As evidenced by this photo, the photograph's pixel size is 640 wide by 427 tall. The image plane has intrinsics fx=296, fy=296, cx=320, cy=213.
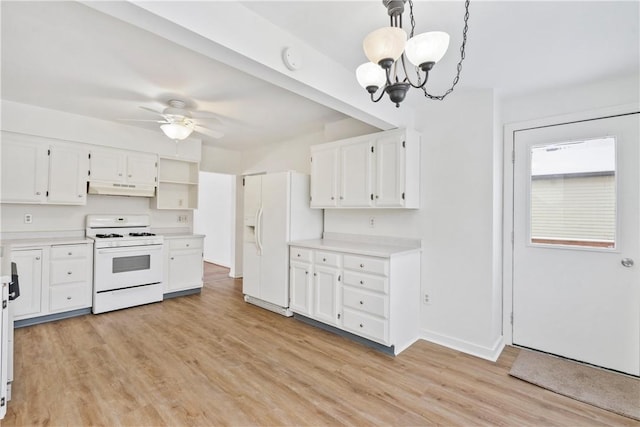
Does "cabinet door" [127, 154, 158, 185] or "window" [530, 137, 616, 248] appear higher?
"cabinet door" [127, 154, 158, 185]

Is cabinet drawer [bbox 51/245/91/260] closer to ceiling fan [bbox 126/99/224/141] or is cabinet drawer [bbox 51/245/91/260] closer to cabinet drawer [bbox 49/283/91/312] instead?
cabinet drawer [bbox 49/283/91/312]

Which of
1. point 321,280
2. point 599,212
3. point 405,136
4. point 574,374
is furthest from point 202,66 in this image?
point 574,374

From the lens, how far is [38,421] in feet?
6.15

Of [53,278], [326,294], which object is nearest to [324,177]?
[326,294]

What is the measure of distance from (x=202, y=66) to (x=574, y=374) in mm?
4090

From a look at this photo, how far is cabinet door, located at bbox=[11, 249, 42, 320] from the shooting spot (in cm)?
334

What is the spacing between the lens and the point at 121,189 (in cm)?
430

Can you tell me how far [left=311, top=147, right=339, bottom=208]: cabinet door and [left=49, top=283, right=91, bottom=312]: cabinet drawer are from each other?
10.2ft

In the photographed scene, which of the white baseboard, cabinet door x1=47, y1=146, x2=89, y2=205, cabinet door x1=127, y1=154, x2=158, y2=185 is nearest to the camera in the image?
the white baseboard

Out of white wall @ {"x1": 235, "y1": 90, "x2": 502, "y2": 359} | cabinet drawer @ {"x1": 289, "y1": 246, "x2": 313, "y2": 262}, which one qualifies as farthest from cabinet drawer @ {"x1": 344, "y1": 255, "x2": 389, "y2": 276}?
white wall @ {"x1": 235, "y1": 90, "x2": 502, "y2": 359}

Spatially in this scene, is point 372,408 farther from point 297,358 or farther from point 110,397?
point 110,397

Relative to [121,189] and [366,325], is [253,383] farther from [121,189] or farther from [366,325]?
[121,189]

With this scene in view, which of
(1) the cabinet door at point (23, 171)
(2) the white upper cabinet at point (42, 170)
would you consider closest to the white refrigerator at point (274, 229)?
(2) the white upper cabinet at point (42, 170)

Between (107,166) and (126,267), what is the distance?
4.78 ft
